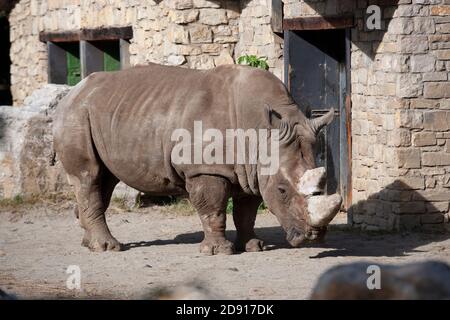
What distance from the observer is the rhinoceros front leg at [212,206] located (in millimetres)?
9891

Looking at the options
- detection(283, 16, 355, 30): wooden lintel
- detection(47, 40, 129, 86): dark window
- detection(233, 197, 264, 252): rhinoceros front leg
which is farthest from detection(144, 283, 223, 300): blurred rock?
detection(47, 40, 129, 86): dark window

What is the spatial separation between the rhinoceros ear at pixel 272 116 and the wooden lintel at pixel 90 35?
5916 millimetres

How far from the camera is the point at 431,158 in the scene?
11.4 m

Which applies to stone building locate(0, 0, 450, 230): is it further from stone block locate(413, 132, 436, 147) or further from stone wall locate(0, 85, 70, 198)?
stone wall locate(0, 85, 70, 198)

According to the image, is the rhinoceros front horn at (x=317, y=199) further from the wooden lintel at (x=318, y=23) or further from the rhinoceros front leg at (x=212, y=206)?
the wooden lintel at (x=318, y=23)

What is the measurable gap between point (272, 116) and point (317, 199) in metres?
0.95

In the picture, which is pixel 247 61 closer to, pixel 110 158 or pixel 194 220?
pixel 194 220

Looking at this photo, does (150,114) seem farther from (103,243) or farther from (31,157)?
(31,157)

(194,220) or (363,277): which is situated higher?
(363,277)

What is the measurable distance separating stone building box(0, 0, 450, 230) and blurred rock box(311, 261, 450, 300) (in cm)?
639

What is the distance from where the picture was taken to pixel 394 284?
197 inches

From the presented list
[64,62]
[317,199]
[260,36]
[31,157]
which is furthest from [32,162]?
[317,199]
